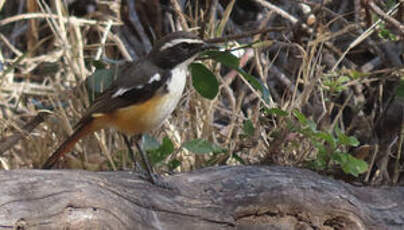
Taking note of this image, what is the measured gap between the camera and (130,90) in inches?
158

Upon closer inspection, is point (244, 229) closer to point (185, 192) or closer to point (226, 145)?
point (185, 192)

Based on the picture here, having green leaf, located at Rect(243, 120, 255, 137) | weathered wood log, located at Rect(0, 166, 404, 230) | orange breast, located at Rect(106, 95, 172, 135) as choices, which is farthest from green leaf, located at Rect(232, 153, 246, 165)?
orange breast, located at Rect(106, 95, 172, 135)

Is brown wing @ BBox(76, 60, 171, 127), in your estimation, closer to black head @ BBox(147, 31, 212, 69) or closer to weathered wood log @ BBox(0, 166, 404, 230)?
black head @ BBox(147, 31, 212, 69)

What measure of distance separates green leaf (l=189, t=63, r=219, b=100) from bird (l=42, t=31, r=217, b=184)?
265 millimetres

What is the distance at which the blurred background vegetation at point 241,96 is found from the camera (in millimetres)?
4473

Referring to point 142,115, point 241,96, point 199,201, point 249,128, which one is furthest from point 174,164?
point 199,201

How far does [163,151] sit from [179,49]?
0.74m

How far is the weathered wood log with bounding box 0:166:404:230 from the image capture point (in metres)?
3.16

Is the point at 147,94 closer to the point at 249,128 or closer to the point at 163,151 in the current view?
the point at 163,151

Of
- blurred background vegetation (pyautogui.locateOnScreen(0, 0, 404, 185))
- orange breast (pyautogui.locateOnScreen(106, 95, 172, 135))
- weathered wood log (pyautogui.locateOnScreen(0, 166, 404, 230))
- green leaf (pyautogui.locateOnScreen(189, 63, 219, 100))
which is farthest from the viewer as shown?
blurred background vegetation (pyautogui.locateOnScreen(0, 0, 404, 185))

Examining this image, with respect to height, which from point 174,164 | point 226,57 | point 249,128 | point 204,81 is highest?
point 226,57

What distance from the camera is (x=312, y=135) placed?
13.8 ft

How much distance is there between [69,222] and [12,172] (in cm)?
43

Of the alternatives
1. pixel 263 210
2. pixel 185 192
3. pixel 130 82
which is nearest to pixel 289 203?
pixel 263 210
